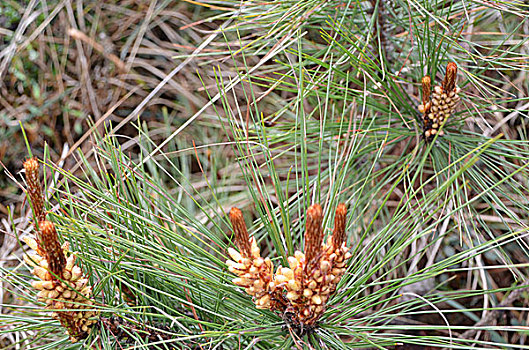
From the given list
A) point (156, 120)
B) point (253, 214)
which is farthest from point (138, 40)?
point (253, 214)

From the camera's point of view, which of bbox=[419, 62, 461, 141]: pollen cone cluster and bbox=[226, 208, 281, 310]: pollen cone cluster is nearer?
bbox=[226, 208, 281, 310]: pollen cone cluster

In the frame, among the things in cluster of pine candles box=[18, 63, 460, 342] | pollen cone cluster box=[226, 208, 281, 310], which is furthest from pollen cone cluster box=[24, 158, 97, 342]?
pollen cone cluster box=[226, 208, 281, 310]

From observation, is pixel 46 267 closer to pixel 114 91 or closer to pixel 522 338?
pixel 522 338

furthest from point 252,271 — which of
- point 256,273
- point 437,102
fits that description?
point 437,102

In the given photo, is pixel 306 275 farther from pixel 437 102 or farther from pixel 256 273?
pixel 437 102

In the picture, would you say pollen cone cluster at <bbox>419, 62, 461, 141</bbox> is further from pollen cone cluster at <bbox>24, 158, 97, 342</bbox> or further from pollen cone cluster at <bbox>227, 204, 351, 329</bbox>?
pollen cone cluster at <bbox>24, 158, 97, 342</bbox>
